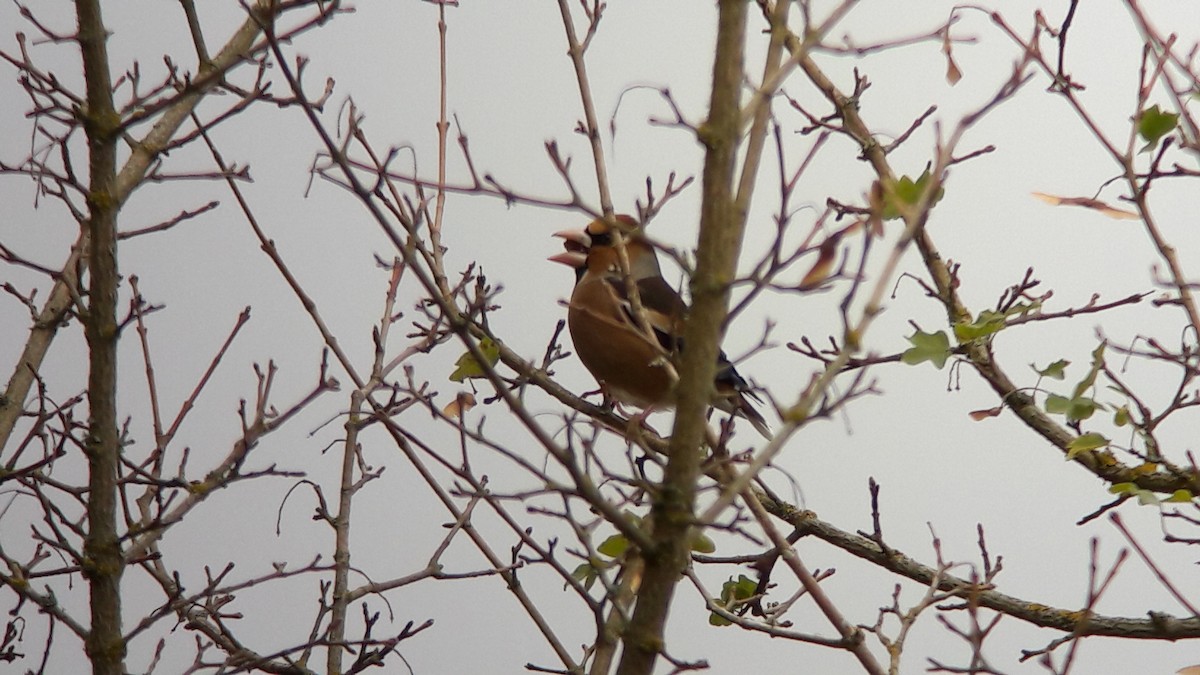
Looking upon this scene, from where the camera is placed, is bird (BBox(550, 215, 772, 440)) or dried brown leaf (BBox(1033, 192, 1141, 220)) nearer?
dried brown leaf (BBox(1033, 192, 1141, 220))

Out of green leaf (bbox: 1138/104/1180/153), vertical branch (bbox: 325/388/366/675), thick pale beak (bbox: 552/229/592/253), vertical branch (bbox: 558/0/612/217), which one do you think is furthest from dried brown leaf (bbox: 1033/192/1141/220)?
thick pale beak (bbox: 552/229/592/253)

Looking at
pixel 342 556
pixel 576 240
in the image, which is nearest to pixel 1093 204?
pixel 342 556

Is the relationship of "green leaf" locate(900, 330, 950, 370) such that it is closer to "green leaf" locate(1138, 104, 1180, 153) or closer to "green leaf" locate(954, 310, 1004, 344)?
"green leaf" locate(954, 310, 1004, 344)

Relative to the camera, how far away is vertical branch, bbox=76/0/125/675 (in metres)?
1.70

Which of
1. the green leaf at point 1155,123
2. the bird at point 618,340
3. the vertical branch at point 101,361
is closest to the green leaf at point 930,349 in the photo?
the green leaf at point 1155,123

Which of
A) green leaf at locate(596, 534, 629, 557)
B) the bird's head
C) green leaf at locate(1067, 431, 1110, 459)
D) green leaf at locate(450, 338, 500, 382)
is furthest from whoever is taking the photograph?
the bird's head

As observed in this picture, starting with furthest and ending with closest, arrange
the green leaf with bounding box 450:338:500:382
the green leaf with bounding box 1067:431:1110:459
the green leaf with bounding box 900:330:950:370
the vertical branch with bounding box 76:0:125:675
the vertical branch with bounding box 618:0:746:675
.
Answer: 1. the green leaf with bounding box 450:338:500:382
2. the green leaf with bounding box 900:330:950:370
3. the green leaf with bounding box 1067:431:1110:459
4. the vertical branch with bounding box 76:0:125:675
5. the vertical branch with bounding box 618:0:746:675

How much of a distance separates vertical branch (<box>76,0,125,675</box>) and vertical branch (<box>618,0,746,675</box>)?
921 millimetres

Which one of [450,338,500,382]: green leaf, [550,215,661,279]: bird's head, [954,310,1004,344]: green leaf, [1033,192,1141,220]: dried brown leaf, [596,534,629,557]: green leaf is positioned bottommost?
[596,534,629,557]: green leaf

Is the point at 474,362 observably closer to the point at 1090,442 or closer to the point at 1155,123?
the point at 1090,442

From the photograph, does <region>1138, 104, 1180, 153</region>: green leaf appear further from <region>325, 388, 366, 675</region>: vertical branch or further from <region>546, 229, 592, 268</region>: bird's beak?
<region>546, 229, 592, 268</region>: bird's beak

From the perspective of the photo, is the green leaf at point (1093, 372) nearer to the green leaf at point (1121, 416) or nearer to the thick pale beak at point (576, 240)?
the green leaf at point (1121, 416)

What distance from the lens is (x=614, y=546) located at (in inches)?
75.9

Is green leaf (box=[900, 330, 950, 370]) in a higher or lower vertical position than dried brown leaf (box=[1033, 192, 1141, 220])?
lower
